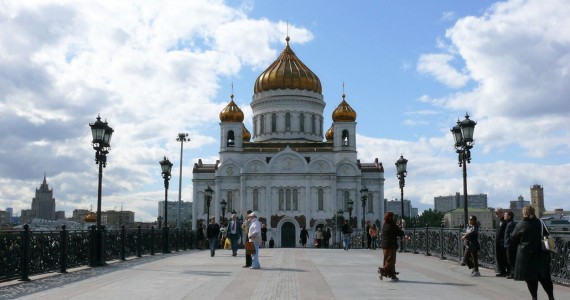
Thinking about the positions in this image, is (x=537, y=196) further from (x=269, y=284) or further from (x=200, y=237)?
(x=269, y=284)

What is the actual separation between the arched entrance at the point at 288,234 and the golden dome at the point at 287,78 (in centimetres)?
1710

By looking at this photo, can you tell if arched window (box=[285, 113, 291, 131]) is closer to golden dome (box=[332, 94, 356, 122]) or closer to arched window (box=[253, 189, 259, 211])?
golden dome (box=[332, 94, 356, 122])

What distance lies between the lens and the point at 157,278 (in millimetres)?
14867

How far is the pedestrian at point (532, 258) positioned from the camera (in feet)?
33.5

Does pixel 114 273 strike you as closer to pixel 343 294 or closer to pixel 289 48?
pixel 343 294

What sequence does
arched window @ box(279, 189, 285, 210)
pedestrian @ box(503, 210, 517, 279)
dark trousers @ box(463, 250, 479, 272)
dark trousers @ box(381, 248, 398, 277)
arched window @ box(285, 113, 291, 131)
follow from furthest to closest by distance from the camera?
1. arched window @ box(285, 113, 291, 131)
2. arched window @ box(279, 189, 285, 210)
3. dark trousers @ box(463, 250, 479, 272)
4. dark trousers @ box(381, 248, 398, 277)
5. pedestrian @ box(503, 210, 517, 279)

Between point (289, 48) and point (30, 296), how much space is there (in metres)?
70.8

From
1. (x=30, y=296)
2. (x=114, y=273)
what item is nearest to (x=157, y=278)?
(x=114, y=273)


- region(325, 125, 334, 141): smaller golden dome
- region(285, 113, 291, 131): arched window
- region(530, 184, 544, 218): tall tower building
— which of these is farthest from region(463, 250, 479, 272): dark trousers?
region(530, 184, 544, 218): tall tower building

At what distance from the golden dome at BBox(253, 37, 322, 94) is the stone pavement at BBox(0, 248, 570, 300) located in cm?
5754

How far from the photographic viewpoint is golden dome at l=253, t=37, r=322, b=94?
74.8 metres

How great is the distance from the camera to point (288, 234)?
68.6m

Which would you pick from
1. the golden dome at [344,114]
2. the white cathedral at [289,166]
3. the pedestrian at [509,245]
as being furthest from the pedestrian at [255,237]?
the golden dome at [344,114]

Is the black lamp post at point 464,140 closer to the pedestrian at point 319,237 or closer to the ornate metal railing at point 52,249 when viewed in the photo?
the ornate metal railing at point 52,249
